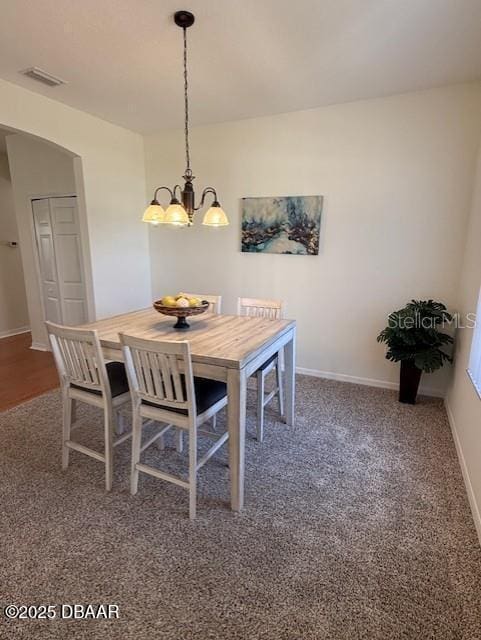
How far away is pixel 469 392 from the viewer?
2236 millimetres

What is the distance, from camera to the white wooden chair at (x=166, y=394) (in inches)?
67.4

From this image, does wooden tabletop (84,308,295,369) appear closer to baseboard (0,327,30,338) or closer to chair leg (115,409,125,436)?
chair leg (115,409,125,436)

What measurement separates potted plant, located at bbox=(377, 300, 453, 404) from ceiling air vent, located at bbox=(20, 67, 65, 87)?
3574mm

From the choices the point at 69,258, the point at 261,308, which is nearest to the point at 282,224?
the point at 261,308

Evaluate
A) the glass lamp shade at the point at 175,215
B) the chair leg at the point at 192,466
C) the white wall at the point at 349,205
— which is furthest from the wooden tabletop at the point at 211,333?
the white wall at the point at 349,205

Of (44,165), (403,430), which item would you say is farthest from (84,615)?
(44,165)

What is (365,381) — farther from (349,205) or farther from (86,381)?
(86,381)

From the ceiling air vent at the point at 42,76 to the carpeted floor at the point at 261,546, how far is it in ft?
9.45

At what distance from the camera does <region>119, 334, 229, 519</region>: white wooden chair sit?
1.71 m

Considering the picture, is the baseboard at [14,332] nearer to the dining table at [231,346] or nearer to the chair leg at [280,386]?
the dining table at [231,346]

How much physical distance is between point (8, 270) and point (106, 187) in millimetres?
2840

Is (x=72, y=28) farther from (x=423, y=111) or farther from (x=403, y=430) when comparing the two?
(x=403, y=430)

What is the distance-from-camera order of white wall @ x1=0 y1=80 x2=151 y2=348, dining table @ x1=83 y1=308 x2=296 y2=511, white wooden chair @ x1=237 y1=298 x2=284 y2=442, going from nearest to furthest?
1. dining table @ x1=83 y1=308 x2=296 y2=511
2. white wooden chair @ x1=237 y1=298 x2=284 y2=442
3. white wall @ x1=0 y1=80 x2=151 y2=348

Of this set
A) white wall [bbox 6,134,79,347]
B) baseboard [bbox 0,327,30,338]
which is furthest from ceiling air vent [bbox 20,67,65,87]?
baseboard [bbox 0,327,30,338]
